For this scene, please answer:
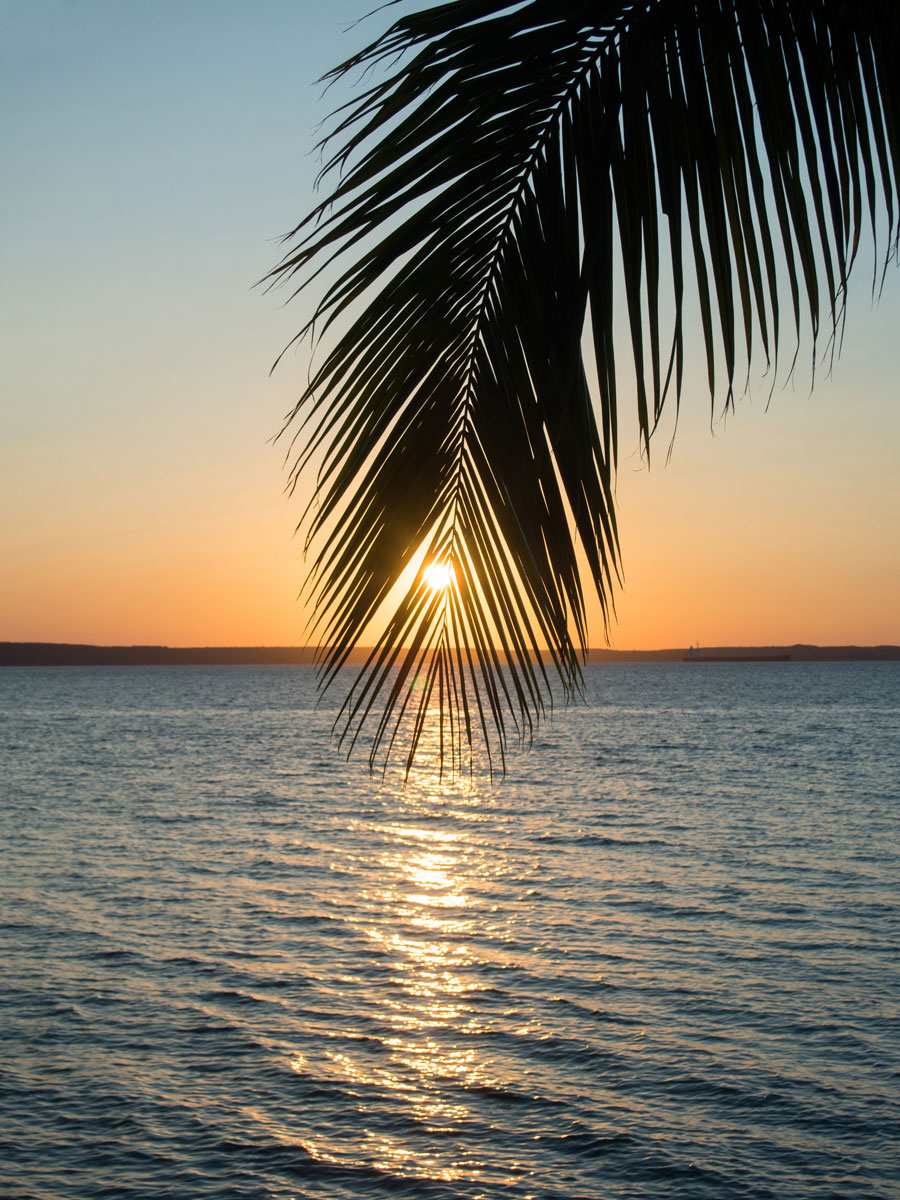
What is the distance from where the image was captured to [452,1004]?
51.2 ft

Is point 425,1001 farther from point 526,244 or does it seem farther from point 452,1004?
point 526,244

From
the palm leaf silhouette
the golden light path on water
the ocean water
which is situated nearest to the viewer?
the palm leaf silhouette

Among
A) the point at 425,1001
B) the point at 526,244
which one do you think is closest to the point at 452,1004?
the point at 425,1001

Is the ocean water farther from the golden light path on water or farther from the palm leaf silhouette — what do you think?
the palm leaf silhouette

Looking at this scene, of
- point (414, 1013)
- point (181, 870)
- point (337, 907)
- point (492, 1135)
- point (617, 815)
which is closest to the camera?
point (492, 1135)

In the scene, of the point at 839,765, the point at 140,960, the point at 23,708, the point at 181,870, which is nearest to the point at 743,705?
the point at 839,765

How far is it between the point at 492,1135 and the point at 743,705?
104362 mm

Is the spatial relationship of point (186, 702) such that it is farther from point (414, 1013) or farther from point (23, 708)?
point (414, 1013)

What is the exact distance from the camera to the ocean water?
10.9 m

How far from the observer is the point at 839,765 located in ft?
166

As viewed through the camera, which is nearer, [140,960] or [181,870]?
[140,960]

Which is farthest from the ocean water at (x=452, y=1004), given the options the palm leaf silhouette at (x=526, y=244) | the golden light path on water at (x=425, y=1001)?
the palm leaf silhouette at (x=526, y=244)

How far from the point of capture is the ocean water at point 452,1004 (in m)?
10.9

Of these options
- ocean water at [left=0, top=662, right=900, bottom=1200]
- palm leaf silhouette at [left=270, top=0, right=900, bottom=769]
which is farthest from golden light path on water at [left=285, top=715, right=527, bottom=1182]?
palm leaf silhouette at [left=270, top=0, right=900, bottom=769]
